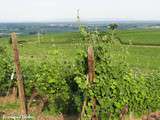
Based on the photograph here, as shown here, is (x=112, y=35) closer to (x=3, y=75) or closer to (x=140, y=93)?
(x=140, y=93)

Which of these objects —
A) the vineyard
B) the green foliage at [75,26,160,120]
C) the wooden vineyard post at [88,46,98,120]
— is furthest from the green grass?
the wooden vineyard post at [88,46,98,120]

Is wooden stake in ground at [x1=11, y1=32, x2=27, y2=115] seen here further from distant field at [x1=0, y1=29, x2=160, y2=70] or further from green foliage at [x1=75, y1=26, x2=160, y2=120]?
green foliage at [x1=75, y1=26, x2=160, y2=120]

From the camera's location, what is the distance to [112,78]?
14234 millimetres

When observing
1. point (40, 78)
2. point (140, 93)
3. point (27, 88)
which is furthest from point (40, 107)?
point (140, 93)

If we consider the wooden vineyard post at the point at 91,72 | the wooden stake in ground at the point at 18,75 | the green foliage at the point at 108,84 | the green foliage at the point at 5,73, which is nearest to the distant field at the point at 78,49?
the green foliage at the point at 108,84

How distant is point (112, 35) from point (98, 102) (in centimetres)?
236

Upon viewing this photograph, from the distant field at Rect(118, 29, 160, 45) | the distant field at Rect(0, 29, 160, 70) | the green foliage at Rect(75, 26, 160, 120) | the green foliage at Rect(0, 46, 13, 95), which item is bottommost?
the distant field at Rect(118, 29, 160, 45)

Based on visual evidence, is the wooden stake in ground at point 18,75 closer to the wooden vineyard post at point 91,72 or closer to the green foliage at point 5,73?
the wooden vineyard post at point 91,72

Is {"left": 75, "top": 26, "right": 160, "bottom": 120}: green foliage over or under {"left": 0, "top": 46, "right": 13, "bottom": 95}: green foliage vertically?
over

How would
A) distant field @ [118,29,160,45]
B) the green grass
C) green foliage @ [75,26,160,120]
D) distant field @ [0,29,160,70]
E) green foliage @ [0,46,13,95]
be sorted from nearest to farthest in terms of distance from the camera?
green foliage @ [75,26,160,120] < distant field @ [0,29,160,70] < green foliage @ [0,46,13,95] < the green grass < distant field @ [118,29,160,45]

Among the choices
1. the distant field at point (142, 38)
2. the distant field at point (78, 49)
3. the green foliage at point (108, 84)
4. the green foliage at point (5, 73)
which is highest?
the green foliage at point (108, 84)

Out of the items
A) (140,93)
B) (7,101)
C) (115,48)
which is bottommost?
(7,101)

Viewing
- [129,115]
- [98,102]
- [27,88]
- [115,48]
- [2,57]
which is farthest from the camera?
[2,57]

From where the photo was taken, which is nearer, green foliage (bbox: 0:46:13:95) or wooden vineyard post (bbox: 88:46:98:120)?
wooden vineyard post (bbox: 88:46:98:120)
